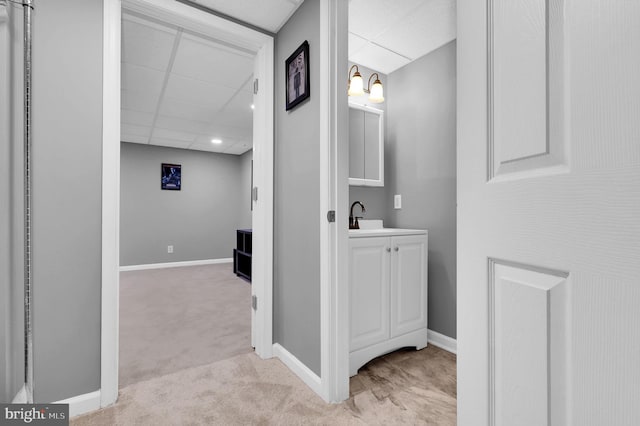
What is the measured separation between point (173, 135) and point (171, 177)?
108 cm

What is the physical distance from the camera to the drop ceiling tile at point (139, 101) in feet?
11.1

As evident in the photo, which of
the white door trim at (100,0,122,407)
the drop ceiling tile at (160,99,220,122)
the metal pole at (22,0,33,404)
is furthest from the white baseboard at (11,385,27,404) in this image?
the drop ceiling tile at (160,99,220,122)

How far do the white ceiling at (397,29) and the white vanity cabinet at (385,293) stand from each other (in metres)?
1.44

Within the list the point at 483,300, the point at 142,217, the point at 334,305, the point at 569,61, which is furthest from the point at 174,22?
the point at 142,217

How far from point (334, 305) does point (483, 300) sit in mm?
967

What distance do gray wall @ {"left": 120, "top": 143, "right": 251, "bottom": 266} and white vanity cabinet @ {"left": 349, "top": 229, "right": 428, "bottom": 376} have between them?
471 centimetres

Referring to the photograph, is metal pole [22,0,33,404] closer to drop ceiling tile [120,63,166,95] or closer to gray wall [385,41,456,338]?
drop ceiling tile [120,63,166,95]

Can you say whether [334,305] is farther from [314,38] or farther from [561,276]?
[314,38]

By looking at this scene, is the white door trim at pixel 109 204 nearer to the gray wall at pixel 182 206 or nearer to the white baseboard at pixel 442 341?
the white baseboard at pixel 442 341

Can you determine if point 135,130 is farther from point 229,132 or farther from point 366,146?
point 366,146

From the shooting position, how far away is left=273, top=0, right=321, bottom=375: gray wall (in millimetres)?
1689

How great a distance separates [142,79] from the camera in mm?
2998

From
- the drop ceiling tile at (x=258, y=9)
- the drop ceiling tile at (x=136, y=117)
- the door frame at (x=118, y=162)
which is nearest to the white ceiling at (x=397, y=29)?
the drop ceiling tile at (x=258, y=9)

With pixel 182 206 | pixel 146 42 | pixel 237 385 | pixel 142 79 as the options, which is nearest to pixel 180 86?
pixel 142 79
